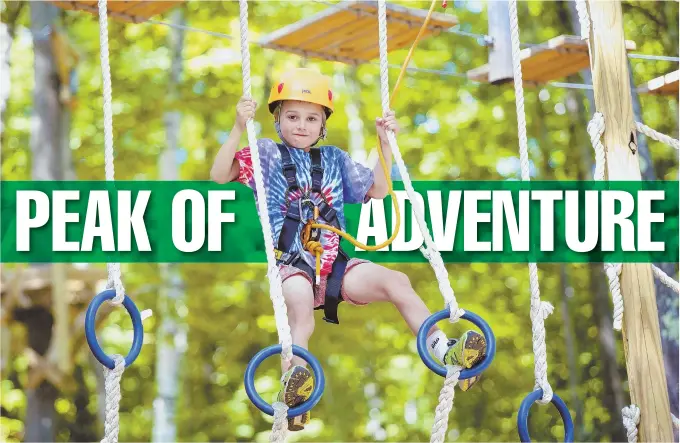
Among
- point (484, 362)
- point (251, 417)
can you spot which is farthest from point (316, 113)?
point (251, 417)

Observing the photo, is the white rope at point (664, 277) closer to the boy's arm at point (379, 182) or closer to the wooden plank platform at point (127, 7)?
the boy's arm at point (379, 182)

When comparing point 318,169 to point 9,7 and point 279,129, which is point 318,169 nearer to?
point 279,129

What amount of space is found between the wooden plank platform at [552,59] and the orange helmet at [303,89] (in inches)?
71.8

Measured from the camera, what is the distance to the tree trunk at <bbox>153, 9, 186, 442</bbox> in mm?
7863

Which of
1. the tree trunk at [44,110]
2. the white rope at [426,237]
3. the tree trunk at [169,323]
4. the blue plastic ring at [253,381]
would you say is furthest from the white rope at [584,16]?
the tree trunk at [169,323]

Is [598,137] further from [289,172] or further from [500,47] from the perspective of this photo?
[500,47]

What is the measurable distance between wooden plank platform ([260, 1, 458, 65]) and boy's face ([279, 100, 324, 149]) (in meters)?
1.19

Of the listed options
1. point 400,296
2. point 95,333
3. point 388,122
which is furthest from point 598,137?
point 95,333

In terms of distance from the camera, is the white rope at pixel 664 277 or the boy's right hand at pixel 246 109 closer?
the boy's right hand at pixel 246 109

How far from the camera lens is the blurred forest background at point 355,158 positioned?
845cm

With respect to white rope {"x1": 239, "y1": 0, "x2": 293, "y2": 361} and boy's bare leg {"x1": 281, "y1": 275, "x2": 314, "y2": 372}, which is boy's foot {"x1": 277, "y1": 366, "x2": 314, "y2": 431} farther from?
boy's bare leg {"x1": 281, "y1": 275, "x2": 314, "y2": 372}

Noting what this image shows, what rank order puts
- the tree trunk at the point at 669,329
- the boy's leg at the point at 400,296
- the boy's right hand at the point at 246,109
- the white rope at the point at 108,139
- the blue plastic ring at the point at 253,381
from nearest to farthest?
the blue plastic ring at the point at 253,381 → the white rope at the point at 108,139 → the boy's leg at the point at 400,296 → the boy's right hand at the point at 246,109 → the tree trunk at the point at 669,329

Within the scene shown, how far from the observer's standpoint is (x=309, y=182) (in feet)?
9.04

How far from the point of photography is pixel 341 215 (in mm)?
2814
